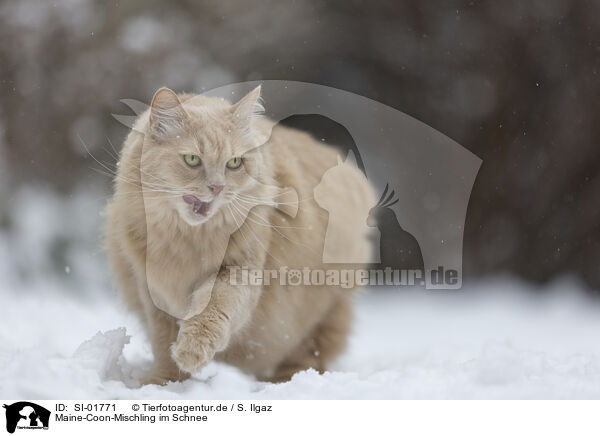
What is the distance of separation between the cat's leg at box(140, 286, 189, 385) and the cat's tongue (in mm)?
394

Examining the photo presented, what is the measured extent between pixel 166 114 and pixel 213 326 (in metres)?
0.60

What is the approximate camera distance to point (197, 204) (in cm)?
172

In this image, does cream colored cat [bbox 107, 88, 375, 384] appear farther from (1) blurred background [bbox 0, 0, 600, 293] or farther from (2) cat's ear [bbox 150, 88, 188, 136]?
(1) blurred background [bbox 0, 0, 600, 293]

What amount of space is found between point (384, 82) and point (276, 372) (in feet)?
4.53

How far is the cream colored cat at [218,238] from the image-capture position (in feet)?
5.58

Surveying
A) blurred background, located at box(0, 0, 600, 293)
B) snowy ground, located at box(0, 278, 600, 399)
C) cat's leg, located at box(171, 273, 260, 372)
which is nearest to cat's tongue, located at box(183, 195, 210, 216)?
cat's leg, located at box(171, 273, 260, 372)

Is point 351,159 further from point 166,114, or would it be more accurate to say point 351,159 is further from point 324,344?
point 166,114

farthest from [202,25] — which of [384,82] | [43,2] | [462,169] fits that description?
[462,169]

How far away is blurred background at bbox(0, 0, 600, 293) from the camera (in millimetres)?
2537

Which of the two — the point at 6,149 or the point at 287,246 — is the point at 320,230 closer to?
the point at 287,246

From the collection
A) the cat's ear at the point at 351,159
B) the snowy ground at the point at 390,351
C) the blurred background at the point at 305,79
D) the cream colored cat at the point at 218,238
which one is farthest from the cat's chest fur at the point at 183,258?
the cat's ear at the point at 351,159

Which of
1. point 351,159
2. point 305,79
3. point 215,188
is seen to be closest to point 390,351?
point 351,159
